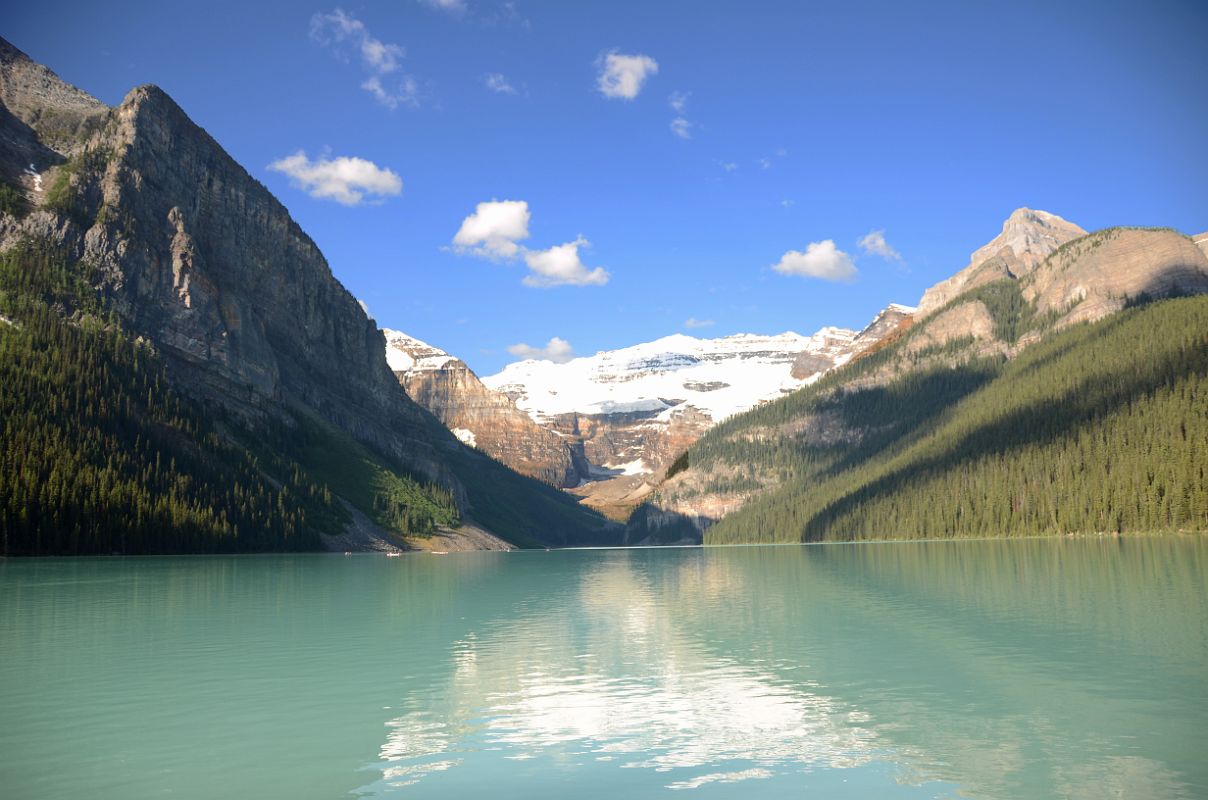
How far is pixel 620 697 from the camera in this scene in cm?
3381

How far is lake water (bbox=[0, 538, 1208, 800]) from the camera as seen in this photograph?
76.3 ft

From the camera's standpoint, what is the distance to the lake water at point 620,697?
23.3 m

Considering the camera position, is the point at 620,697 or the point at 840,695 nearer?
the point at 840,695

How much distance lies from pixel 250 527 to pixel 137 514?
29870 mm

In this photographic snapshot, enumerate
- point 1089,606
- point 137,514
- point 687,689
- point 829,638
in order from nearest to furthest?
point 687,689
point 829,638
point 1089,606
point 137,514

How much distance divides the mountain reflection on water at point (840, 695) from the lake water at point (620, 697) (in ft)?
0.47

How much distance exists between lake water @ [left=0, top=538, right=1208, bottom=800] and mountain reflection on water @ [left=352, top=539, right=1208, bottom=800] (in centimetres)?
14

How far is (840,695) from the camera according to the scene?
33.4m

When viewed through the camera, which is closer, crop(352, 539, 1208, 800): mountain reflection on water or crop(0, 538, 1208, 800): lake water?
crop(0, 538, 1208, 800): lake water

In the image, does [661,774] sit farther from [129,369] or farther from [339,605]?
[129,369]

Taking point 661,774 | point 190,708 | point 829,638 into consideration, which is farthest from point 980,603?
point 190,708

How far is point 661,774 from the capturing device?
77.4 feet

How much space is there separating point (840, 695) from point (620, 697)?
7.88m

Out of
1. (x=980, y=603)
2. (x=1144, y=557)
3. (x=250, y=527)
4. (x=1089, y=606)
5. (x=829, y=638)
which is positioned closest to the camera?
(x=829, y=638)
